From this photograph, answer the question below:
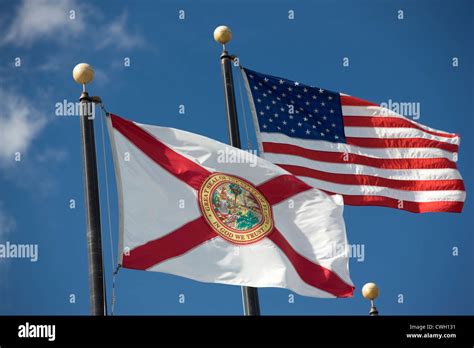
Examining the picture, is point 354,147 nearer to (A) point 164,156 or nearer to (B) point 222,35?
(B) point 222,35

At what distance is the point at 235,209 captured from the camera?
15641 mm

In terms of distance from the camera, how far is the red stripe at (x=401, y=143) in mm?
19422

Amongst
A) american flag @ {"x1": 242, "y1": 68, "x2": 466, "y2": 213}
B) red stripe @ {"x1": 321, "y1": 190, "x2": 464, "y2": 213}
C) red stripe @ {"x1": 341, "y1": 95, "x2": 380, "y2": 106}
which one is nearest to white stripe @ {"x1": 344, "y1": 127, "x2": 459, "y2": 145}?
american flag @ {"x1": 242, "y1": 68, "x2": 466, "y2": 213}

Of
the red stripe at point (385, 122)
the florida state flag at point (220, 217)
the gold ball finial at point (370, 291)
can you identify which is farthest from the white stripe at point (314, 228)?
the gold ball finial at point (370, 291)

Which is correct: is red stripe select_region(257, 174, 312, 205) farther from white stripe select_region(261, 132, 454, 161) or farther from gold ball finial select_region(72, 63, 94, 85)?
gold ball finial select_region(72, 63, 94, 85)

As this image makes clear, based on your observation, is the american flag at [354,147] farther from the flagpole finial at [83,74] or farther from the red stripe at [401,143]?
the flagpole finial at [83,74]

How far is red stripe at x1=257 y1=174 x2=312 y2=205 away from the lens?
53.3 feet

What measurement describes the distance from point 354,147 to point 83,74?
22.0 feet

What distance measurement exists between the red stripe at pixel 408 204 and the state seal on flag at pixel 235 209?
291 cm

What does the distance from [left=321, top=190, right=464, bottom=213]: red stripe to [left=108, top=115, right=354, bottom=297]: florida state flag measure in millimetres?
1758

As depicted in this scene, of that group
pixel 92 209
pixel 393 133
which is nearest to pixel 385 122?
pixel 393 133

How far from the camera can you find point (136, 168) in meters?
15.2

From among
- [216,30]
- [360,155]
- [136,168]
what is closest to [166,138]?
[136,168]

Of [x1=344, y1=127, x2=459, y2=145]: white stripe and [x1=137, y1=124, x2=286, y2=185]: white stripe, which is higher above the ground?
[x1=344, y1=127, x2=459, y2=145]: white stripe
